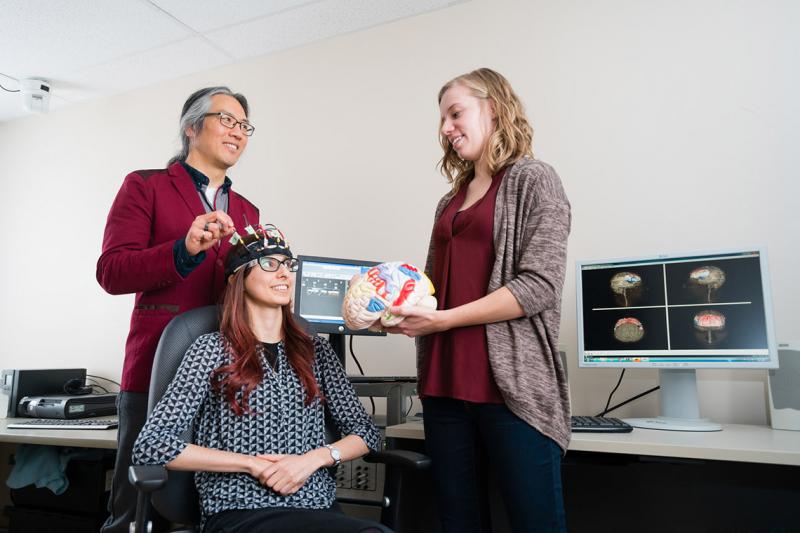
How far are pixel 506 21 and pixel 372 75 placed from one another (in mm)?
646

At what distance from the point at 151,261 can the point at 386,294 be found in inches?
23.8

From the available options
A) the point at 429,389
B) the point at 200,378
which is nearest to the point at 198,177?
the point at 200,378

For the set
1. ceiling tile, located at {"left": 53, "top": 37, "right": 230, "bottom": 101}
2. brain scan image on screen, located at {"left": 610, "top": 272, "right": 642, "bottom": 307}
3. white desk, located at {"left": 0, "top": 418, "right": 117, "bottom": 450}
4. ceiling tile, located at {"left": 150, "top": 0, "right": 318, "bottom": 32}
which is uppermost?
ceiling tile, located at {"left": 150, "top": 0, "right": 318, "bottom": 32}

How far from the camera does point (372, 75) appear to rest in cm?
272

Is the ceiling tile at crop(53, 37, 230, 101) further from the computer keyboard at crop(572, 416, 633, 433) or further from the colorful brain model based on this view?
the computer keyboard at crop(572, 416, 633, 433)

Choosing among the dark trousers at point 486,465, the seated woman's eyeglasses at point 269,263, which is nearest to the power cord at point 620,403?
the dark trousers at point 486,465

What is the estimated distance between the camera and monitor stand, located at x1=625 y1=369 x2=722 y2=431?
171cm

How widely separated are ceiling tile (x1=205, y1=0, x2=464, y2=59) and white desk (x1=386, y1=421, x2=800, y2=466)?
183cm

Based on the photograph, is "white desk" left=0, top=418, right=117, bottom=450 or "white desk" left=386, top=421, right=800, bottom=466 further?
"white desk" left=0, top=418, right=117, bottom=450

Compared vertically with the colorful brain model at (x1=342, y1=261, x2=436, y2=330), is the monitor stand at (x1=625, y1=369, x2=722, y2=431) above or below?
below

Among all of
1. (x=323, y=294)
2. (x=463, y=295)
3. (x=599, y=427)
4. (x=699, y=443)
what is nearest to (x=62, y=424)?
(x=323, y=294)

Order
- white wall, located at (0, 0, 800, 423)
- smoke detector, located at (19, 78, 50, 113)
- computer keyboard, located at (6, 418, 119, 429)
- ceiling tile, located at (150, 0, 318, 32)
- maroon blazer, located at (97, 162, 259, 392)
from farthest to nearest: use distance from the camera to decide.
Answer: smoke detector, located at (19, 78, 50, 113), ceiling tile, located at (150, 0, 318, 32), computer keyboard, located at (6, 418, 119, 429), white wall, located at (0, 0, 800, 423), maroon blazer, located at (97, 162, 259, 392)

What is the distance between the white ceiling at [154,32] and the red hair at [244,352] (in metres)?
1.59

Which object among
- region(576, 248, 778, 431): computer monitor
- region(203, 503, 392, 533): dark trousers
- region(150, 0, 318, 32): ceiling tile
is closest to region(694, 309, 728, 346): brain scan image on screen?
region(576, 248, 778, 431): computer monitor
